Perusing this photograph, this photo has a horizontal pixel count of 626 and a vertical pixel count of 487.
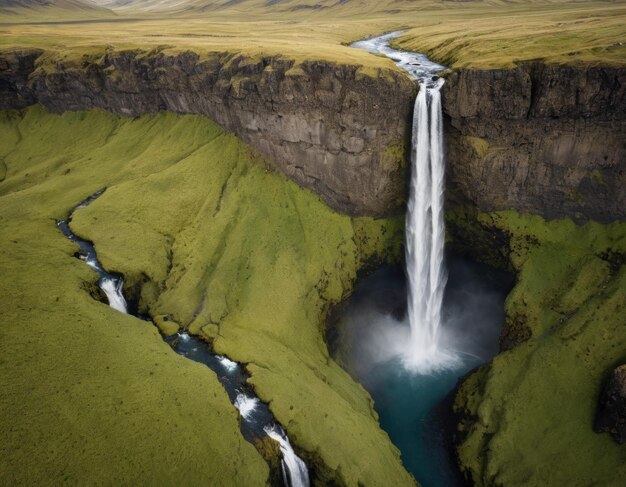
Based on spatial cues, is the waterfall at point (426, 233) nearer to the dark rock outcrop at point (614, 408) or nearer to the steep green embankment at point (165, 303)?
the steep green embankment at point (165, 303)

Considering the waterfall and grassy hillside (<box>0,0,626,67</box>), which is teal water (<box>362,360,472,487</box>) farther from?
grassy hillside (<box>0,0,626,67</box>)

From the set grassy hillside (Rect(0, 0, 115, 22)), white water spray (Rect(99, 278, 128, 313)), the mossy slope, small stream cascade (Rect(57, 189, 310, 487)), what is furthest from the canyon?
grassy hillside (Rect(0, 0, 115, 22))

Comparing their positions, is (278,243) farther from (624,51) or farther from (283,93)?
(624,51)

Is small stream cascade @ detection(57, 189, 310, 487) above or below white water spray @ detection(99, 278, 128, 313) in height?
below

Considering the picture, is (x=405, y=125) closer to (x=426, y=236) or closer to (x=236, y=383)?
(x=426, y=236)

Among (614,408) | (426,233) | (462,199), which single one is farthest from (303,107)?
(614,408)

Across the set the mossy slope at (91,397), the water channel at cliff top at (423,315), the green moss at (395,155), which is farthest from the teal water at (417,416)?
the green moss at (395,155)

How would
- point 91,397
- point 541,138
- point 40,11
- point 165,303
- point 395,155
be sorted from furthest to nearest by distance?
point 40,11, point 395,155, point 541,138, point 165,303, point 91,397

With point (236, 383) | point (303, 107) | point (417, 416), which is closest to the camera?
point (236, 383)
